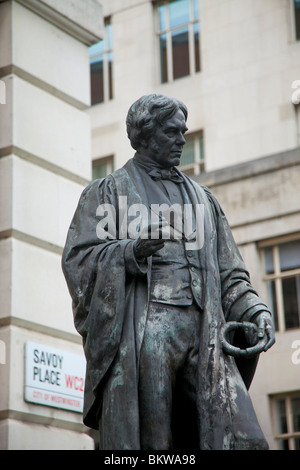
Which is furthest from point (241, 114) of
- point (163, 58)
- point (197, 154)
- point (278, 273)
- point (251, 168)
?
point (278, 273)

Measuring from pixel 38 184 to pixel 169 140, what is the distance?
7.20 metres

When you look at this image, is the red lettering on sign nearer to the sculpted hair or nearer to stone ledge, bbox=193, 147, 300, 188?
the sculpted hair

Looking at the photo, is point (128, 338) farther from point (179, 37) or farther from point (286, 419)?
point (179, 37)

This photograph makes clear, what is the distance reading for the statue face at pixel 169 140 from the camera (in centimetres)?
755

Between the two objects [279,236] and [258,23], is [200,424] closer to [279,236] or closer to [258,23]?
[279,236]

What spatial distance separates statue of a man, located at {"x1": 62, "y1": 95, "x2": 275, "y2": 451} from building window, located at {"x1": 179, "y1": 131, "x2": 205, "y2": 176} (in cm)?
2570

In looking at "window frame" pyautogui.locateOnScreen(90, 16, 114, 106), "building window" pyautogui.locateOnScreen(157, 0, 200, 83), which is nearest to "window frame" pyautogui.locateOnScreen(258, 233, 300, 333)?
"building window" pyautogui.locateOnScreen(157, 0, 200, 83)

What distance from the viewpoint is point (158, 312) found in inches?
279

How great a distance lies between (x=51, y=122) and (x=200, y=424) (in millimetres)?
8850

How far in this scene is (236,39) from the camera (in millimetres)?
33562

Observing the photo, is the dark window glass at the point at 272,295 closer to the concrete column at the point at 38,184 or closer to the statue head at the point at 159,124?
the concrete column at the point at 38,184

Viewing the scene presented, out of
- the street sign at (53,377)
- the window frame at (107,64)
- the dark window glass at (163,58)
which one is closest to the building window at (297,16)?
the dark window glass at (163,58)

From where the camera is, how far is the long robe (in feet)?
22.5

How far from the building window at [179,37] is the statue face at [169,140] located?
88.7ft
